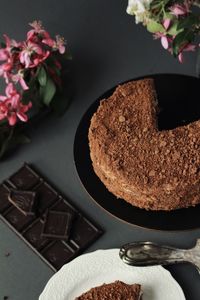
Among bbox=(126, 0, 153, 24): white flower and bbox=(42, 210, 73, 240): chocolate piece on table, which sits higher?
bbox=(126, 0, 153, 24): white flower

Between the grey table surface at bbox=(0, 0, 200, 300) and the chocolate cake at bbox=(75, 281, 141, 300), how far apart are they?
0.12 metres

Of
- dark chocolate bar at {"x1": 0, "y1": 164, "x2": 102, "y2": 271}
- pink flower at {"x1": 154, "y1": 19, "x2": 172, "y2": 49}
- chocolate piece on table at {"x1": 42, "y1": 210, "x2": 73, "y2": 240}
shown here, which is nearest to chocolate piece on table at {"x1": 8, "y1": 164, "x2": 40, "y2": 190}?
dark chocolate bar at {"x1": 0, "y1": 164, "x2": 102, "y2": 271}

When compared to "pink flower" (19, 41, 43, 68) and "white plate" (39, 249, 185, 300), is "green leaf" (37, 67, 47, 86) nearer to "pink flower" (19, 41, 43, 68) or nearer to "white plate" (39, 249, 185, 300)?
"pink flower" (19, 41, 43, 68)

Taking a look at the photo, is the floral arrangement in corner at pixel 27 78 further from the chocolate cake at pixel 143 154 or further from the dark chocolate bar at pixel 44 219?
the chocolate cake at pixel 143 154

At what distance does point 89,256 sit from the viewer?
4.23 ft

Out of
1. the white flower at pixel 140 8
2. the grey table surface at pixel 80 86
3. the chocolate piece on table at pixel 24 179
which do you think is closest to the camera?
the white flower at pixel 140 8

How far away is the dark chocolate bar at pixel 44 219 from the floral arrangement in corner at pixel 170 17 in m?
0.50

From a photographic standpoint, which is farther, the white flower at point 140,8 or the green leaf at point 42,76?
the green leaf at point 42,76

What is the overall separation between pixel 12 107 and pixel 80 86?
248 mm

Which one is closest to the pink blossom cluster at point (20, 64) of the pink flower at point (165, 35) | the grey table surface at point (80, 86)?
the grey table surface at point (80, 86)

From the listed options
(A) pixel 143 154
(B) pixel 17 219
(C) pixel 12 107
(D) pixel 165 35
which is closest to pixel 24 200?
(B) pixel 17 219

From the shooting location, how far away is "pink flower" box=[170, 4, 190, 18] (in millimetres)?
1109

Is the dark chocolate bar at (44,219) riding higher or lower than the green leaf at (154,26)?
lower

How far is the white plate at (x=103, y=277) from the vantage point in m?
1.25
